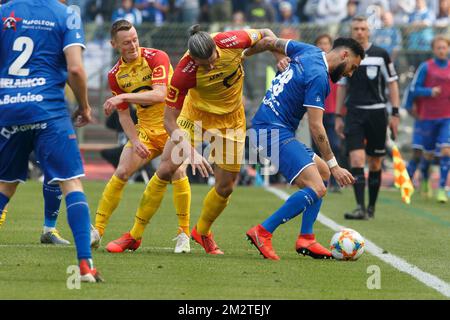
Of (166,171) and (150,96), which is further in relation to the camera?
(166,171)

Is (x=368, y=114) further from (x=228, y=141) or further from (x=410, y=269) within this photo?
(x=410, y=269)

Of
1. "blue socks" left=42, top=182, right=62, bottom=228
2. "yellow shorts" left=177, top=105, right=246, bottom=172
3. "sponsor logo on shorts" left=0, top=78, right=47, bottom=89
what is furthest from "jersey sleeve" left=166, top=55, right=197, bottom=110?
"sponsor logo on shorts" left=0, top=78, right=47, bottom=89

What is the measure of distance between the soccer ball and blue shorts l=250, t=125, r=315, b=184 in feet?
2.23

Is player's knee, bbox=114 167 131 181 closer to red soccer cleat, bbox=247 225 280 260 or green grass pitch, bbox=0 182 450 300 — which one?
green grass pitch, bbox=0 182 450 300

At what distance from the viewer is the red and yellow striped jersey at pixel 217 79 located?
393 inches

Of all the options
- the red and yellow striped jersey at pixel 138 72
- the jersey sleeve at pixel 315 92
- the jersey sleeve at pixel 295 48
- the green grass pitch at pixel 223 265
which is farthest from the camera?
the red and yellow striped jersey at pixel 138 72

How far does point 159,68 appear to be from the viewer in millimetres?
10547

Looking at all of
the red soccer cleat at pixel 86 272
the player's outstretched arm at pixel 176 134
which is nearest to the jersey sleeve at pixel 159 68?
the player's outstretched arm at pixel 176 134

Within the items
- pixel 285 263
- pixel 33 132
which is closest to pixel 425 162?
pixel 285 263

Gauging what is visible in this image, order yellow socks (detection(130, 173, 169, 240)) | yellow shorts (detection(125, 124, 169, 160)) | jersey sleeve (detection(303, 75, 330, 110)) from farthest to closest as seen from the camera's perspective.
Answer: yellow shorts (detection(125, 124, 169, 160))
yellow socks (detection(130, 173, 169, 240))
jersey sleeve (detection(303, 75, 330, 110))

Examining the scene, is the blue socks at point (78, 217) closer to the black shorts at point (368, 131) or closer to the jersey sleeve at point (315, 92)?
the jersey sleeve at point (315, 92)

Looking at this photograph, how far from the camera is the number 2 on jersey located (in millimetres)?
8227

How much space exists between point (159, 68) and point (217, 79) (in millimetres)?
671


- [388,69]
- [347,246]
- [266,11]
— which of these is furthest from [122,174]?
[266,11]
